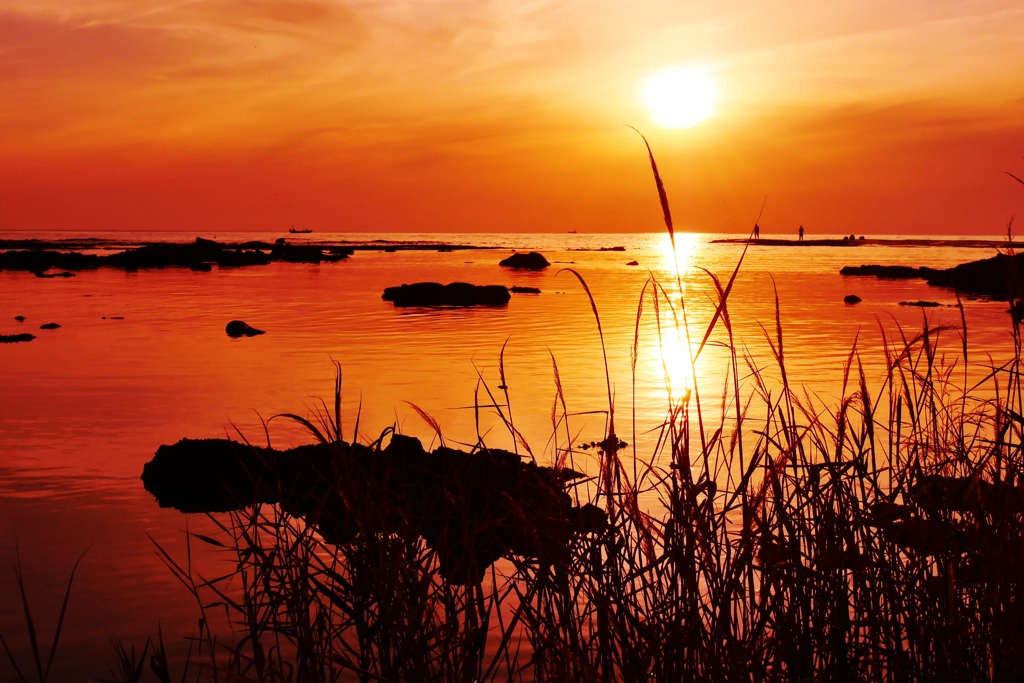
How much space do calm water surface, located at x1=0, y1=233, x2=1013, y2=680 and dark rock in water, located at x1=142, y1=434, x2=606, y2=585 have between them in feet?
1.14

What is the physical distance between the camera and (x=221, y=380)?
46.5 ft

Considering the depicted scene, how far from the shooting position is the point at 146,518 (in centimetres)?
745

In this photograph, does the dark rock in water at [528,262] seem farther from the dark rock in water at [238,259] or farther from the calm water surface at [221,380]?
the calm water surface at [221,380]

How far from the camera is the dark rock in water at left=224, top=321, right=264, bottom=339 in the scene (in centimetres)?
2005

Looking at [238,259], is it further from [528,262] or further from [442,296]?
[442,296]

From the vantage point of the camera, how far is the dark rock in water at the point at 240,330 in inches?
789

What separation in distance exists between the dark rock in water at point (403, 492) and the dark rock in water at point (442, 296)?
2089 cm

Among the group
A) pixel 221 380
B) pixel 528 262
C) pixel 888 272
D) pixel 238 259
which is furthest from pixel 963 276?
pixel 238 259

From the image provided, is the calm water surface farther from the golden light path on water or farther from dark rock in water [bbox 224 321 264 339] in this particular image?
dark rock in water [bbox 224 321 264 339]

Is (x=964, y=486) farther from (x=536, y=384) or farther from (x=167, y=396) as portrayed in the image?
(x=167, y=396)

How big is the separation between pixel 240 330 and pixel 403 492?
17.8m

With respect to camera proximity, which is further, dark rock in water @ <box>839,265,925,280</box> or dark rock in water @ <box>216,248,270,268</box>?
dark rock in water @ <box>216,248,270,268</box>

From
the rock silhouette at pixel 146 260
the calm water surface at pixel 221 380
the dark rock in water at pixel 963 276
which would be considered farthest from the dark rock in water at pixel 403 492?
the rock silhouette at pixel 146 260

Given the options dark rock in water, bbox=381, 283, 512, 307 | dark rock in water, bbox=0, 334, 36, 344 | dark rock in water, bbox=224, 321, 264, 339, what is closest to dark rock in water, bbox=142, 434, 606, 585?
dark rock in water, bbox=224, 321, 264, 339
